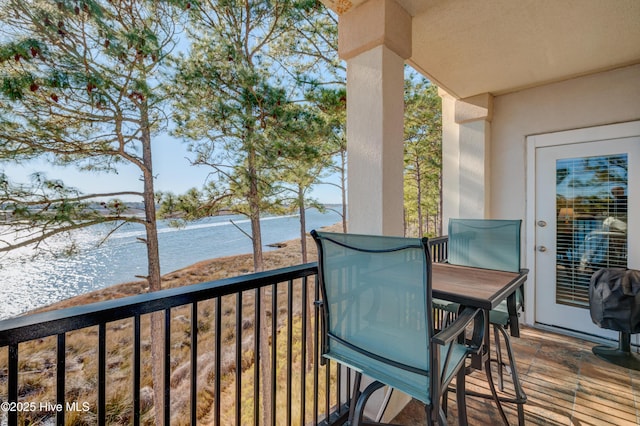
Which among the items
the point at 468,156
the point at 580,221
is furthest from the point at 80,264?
the point at 580,221

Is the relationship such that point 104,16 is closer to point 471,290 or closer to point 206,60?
point 206,60

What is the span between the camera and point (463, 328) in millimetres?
1169

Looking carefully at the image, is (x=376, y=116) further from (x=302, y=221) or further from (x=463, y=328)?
(x=302, y=221)

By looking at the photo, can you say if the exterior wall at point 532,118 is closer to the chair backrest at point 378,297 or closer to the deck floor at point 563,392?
the deck floor at point 563,392

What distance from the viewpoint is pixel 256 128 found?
5785 millimetres

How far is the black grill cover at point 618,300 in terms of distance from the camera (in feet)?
8.19

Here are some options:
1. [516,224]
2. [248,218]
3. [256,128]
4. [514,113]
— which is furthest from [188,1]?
[516,224]

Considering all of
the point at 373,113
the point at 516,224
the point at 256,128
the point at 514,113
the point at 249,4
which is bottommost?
the point at 516,224

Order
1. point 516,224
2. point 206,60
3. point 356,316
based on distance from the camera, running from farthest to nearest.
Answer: point 206,60
point 516,224
point 356,316

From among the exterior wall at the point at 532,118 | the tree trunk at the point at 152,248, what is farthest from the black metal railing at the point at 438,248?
the tree trunk at the point at 152,248

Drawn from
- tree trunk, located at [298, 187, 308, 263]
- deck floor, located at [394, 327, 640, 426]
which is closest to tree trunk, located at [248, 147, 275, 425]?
tree trunk, located at [298, 187, 308, 263]

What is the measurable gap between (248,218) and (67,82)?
12.2 feet

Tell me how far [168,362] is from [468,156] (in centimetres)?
392

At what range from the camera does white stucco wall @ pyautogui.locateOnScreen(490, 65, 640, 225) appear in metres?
2.96
